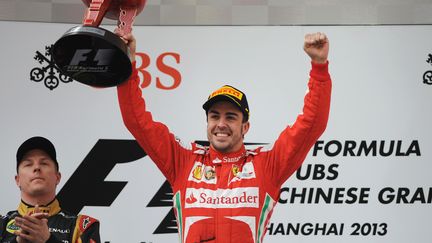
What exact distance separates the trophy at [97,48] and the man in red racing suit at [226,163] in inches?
7.2

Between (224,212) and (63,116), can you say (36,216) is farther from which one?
(63,116)

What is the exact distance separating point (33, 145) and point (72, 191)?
18.1 inches

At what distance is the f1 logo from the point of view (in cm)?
227

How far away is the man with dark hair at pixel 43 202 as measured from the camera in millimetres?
3078

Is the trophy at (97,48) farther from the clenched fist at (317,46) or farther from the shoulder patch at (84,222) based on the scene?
the shoulder patch at (84,222)

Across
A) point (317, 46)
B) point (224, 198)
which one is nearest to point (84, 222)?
point (224, 198)

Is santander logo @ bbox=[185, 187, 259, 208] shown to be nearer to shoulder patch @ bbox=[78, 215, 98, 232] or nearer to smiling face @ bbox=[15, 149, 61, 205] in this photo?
shoulder patch @ bbox=[78, 215, 98, 232]

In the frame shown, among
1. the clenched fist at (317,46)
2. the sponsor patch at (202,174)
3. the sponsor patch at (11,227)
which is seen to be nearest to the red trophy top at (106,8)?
the clenched fist at (317,46)

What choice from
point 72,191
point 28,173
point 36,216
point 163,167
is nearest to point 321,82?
point 163,167

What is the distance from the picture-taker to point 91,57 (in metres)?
2.27

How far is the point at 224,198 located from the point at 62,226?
84cm

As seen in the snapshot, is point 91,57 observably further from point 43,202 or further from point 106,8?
point 43,202

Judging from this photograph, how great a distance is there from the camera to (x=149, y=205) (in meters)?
3.62

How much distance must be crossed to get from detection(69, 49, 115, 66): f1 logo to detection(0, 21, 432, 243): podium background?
→ 1.37 metres
